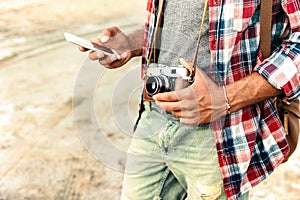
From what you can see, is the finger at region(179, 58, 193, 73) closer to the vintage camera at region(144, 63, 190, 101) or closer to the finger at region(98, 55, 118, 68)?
the vintage camera at region(144, 63, 190, 101)

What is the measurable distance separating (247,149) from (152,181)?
0.40 m

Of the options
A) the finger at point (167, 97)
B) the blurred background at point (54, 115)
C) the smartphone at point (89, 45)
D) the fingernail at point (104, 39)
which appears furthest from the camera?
A: the blurred background at point (54, 115)

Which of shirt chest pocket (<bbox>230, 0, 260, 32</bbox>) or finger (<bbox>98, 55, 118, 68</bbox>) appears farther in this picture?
finger (<bbox>98, 55, 118, 68</bbox>)

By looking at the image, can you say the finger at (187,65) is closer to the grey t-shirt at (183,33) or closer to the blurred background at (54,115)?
the grey t-shirt at (183,33)

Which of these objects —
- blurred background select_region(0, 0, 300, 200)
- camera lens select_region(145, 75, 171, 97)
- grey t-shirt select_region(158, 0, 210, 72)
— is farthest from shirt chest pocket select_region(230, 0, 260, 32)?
blurred background select_region(0, 0, 300, 200)

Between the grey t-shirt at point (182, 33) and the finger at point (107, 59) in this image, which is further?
the finger at point (107, 59)

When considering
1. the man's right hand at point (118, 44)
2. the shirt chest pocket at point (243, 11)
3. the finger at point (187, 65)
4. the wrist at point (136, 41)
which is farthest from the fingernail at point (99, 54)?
the shirt chest pocket at point (243, 11)

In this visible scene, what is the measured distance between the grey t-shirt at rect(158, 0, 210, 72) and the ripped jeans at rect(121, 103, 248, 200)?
0.68 ft

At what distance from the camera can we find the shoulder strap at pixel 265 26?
1.56 meters

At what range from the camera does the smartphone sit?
1661 mm

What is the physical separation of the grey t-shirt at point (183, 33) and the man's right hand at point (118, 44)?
0.18 metres

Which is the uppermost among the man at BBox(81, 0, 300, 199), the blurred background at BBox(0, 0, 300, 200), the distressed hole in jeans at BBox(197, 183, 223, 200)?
the man at BBox(81, 0, 300, 199)

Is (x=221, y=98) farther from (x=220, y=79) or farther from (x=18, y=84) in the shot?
(x=18, y=84)

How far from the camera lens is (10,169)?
3518 mm
